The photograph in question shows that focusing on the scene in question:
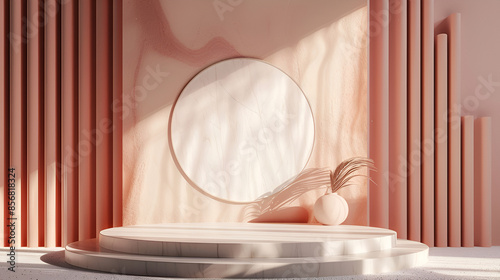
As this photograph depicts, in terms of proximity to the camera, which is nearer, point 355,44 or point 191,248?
point 191,248

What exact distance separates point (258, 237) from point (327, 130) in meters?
1.43

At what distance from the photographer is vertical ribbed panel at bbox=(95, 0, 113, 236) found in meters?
4.87

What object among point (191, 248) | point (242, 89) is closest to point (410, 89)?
point (242, 89)

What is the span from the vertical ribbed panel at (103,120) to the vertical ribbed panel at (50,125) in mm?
346

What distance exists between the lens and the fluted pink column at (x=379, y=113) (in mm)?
4867

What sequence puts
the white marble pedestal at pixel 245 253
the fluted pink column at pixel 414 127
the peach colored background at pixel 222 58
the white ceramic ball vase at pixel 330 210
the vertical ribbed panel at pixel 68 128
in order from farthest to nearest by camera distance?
the fluted pink column at pixel 414 127, the vertical ribbed panel at pixel 68 128, the peach colored background at pixel 222 58, the white ceramic ball vase at pixel 330 210, the white marble pedestal at pixel 245 253

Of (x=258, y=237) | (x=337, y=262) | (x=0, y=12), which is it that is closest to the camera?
(x=337, y=262)

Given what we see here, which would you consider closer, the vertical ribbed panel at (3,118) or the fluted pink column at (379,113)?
the vertical ribbed panel at (3,118)

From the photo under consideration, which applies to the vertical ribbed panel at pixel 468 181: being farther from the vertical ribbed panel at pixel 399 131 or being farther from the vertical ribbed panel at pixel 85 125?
the vertical ribbed panel at pixel 85 125

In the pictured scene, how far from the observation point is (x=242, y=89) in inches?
187

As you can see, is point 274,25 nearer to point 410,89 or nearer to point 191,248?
point 410,89

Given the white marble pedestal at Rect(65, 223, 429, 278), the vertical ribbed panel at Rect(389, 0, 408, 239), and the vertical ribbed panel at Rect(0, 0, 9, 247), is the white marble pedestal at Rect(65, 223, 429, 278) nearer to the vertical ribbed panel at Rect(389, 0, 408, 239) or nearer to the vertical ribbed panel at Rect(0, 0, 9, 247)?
the vertical ribbed panel at Rect(389, 0, 408, 239)

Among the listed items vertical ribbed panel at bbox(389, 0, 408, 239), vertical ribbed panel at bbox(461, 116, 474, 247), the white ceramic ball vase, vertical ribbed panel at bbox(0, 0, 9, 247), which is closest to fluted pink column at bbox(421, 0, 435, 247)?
vertical ribbed panel at bbox(389, 0, 408, 239)

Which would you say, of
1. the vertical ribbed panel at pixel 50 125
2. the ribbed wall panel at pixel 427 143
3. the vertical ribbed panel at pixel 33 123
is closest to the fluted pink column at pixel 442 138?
the ribbed wall panel at pixel 427 143
